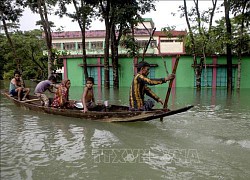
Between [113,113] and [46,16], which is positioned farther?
[46,16]

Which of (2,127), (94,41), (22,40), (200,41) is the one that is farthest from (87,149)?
(94,41)

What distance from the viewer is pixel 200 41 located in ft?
58.2

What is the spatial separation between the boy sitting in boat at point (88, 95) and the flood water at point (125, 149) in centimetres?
56

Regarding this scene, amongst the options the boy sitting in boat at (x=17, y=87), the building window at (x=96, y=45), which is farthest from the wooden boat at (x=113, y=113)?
the building window at (x=96, y=45)

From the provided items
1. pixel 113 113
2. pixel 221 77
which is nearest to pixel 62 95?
pixel 113 113

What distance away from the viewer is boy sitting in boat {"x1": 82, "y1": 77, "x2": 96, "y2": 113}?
314 inches

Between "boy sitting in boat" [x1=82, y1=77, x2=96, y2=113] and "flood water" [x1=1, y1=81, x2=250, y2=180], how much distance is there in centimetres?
56

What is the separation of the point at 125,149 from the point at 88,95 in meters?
3.19

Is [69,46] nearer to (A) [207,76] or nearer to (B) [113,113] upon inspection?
(A) [207,76]

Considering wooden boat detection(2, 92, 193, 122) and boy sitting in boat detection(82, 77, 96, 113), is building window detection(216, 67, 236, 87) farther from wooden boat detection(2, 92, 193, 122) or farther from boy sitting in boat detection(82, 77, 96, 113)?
boy sitting in boat detection(82, 77, 96, 113)

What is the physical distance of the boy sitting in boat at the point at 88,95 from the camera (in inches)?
314

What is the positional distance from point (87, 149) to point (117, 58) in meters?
16.1

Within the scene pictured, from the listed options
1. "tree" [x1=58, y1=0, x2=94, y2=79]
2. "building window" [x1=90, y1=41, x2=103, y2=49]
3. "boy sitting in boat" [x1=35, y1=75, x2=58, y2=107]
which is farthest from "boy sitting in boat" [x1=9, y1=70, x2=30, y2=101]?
"building window" [x1=90, y1=41, x2=103, y2=49]

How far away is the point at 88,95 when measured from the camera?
27.3 ft
